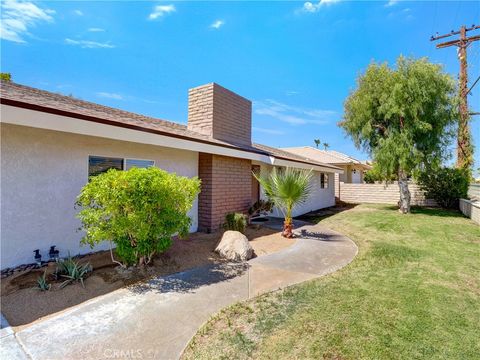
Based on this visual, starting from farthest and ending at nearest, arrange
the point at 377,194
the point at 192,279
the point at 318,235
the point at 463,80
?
the point at 377,194 < the point at 463,80 < the point at 318,235 < the point at 192,279

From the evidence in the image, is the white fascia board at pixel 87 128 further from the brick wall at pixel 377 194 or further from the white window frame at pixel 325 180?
the brick wall at pixel 377 194

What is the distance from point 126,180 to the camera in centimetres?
465

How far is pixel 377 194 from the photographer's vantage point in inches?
830

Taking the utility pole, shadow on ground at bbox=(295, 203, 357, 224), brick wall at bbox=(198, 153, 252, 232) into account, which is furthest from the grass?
the utility pole

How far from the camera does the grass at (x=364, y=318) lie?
2.97 metres

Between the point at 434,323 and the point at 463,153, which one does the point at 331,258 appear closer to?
the point at 434,323

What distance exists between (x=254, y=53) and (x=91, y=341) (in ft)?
44.4

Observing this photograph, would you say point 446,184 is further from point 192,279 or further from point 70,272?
point 70,272

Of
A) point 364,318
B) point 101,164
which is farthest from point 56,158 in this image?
point 364,318

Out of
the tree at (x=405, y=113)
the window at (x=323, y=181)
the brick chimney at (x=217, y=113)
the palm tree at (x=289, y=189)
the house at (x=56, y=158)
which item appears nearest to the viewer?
the house at (x=56, y=158)

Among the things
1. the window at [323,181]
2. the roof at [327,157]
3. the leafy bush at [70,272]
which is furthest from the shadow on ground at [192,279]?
the roof at [327,157]

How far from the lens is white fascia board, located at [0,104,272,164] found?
421cm

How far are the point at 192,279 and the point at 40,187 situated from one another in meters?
3.77

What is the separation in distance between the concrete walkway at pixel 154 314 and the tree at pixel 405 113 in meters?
11.0
